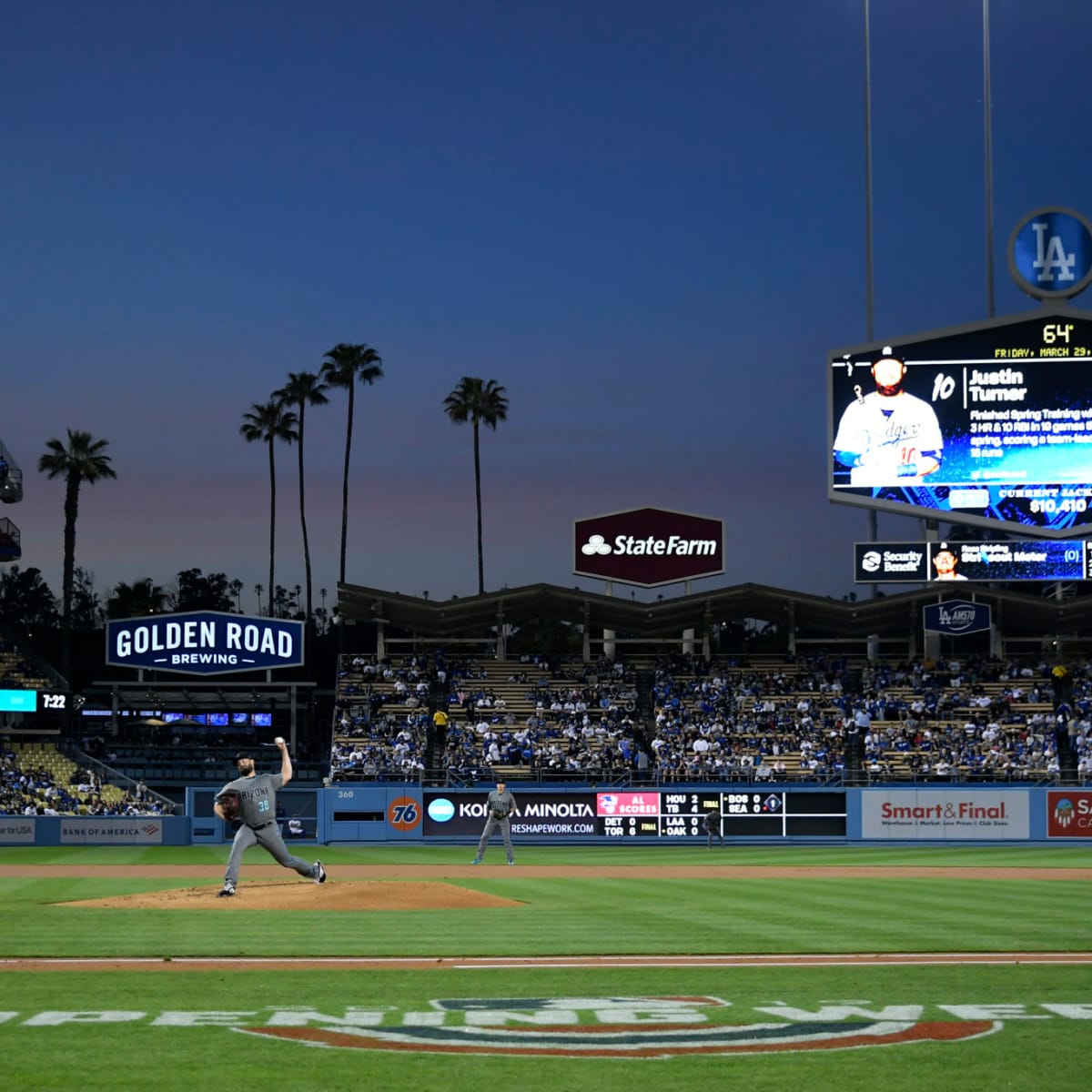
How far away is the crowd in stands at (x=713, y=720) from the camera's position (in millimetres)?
49750

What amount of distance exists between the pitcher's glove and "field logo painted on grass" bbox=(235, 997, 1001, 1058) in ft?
30.2

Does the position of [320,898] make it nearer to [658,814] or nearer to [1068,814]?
[658,814]

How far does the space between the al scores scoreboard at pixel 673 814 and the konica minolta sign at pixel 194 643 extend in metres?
13.4

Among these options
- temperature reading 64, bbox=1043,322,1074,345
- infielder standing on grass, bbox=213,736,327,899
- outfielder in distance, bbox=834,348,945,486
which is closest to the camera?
infielder standing on grass, bbox=213,736,327,899

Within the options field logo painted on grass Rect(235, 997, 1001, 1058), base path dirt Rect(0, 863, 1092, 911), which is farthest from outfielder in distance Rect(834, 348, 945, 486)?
field logo painted on grass Rect(235, 997, 1001, 1058)

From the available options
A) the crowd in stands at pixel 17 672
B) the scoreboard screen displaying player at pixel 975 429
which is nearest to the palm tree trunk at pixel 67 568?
the crowd in stands at pixel 17 672

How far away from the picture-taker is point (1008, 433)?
147 feet

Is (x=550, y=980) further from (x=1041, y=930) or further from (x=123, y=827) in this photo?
(x=123, y=827)

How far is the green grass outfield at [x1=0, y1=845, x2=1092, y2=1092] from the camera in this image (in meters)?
8.14

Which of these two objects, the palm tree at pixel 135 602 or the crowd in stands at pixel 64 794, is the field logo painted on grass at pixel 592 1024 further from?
the palm tree at pixel 135 602

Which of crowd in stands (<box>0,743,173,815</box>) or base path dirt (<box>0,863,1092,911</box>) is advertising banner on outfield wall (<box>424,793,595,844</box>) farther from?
base path dirt (<box>0,863,1092,911</box>)

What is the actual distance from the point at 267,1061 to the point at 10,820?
39332 mm

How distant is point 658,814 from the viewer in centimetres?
4738

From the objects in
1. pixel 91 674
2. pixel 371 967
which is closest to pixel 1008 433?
pixel 371 967
